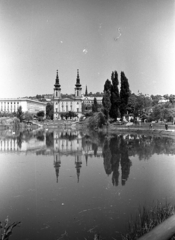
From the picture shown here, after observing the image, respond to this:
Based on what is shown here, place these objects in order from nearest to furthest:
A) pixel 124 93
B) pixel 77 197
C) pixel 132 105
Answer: pixel 77 197 → pixel 132 105 → pixel 124 93

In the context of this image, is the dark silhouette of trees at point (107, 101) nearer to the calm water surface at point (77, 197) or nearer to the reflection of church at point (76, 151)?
the reflection of church at point (76, 151)

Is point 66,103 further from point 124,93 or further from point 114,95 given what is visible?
point 124,93

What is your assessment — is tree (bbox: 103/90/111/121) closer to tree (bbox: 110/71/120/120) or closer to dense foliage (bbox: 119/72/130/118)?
tree (bbox: 110/71/120/120)

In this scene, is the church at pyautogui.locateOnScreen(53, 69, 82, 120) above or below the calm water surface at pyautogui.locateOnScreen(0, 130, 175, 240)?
above

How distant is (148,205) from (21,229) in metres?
2.29

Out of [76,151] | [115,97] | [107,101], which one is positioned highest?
[115,97]

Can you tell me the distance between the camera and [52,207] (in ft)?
13.6

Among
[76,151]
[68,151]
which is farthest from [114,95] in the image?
[68,151]

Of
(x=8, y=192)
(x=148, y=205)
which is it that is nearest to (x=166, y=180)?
(x=148, y=205)

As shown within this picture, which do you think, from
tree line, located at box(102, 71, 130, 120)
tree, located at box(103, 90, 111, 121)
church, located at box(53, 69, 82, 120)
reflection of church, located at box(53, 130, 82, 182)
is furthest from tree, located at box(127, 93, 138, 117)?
church, located at box(53, 69, 82, 120)

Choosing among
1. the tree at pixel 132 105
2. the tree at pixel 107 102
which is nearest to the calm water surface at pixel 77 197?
the tree at pixel 107 102

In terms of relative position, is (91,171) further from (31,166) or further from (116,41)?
(116,41)

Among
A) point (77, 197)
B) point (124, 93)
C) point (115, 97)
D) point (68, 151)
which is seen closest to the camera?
point (77, 197)

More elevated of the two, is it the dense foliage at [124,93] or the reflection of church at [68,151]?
the dense foliage at [124,93]
